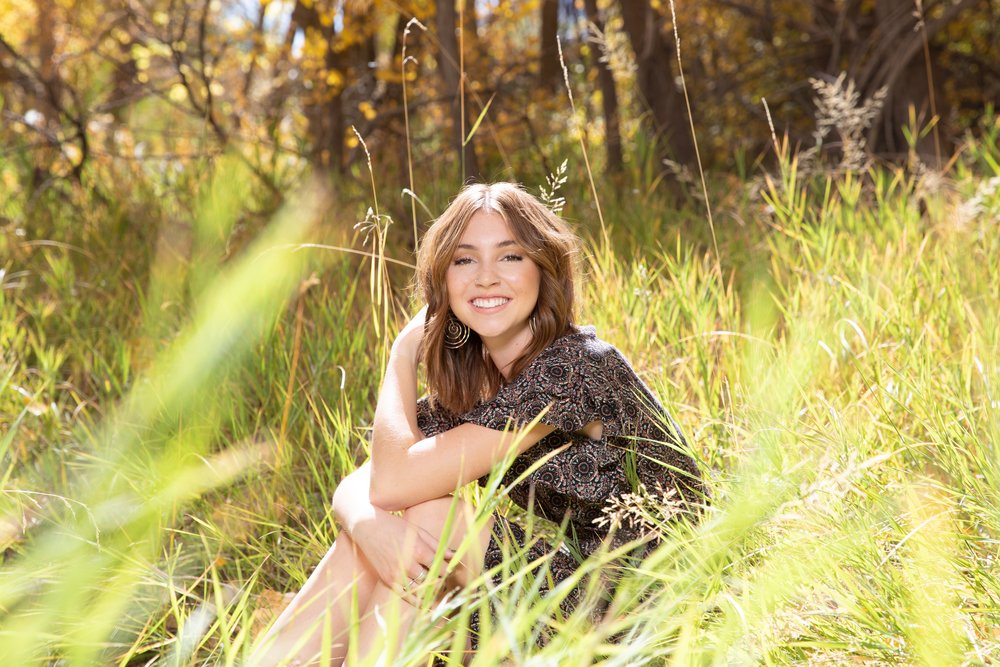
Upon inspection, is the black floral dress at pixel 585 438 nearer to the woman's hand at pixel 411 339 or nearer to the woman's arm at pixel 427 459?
the woman's arm at pixel 427 459

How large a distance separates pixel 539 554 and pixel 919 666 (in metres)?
0.74

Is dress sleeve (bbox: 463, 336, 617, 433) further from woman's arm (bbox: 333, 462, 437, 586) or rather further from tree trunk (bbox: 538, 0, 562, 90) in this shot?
tree trunk (bbox: 538, 0, 562, 90)

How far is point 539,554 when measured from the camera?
1863 mm

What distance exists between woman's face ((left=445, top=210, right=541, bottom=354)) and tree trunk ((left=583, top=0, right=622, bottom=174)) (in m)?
2.89

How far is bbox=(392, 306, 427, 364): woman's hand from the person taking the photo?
2.17 meters

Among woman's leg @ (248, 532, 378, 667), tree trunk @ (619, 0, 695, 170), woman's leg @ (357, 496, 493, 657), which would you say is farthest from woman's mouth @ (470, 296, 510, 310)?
tree trunk @ (619, 0, 695, 170)

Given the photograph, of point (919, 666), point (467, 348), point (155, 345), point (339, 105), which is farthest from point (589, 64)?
point (919, 666)

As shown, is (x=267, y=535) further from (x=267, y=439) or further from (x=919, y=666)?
(x=919, y=666)

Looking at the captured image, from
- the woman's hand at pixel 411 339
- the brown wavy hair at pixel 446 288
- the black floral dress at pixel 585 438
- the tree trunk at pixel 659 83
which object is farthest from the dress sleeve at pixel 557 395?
the tree trunk at pixel 659 83

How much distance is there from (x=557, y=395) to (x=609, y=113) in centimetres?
Answer: 348

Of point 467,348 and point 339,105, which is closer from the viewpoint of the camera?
point 467,348

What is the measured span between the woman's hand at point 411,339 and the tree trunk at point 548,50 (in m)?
3.98

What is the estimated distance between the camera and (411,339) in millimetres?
2205

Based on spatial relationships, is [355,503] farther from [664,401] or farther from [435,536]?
[664,401]
